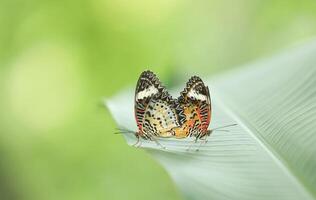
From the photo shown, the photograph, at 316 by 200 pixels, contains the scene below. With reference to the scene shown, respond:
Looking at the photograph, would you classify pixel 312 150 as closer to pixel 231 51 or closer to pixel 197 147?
pixel 197 147

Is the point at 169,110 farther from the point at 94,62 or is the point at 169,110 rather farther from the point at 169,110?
the point at 94,62

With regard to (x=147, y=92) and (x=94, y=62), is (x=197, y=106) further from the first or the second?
(x=94, y=62)

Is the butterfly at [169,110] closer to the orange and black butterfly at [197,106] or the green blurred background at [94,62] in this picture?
the orange and black butterfly at [197,106]

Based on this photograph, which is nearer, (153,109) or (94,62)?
(153,109)

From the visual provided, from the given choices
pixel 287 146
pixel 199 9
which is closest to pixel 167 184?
pixel 199 9

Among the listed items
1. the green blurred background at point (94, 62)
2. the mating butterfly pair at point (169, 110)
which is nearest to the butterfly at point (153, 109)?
the mating butterfly pair at point (169, 110)

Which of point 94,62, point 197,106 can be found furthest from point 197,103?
point 94,62

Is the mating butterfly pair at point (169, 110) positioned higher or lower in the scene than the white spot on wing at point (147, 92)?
lower
